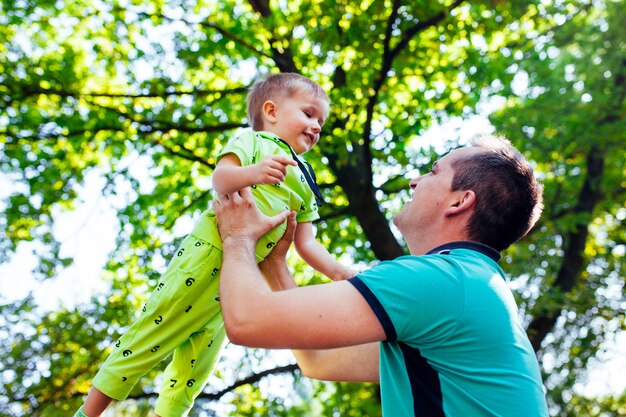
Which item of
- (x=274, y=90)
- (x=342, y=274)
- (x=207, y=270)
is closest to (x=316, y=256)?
(x=342, y=274)

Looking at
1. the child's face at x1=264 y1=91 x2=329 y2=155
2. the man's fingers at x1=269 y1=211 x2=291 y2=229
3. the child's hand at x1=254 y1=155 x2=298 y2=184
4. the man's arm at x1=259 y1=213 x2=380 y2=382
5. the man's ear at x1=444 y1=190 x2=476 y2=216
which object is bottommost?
the man's arm at x1=259 y1=213 x2=380 y2=382

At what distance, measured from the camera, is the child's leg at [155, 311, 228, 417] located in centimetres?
284

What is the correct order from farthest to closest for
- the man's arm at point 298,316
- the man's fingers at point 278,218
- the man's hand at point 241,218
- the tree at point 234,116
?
the tree at point 234,116 → the man's fingers at point 278,218 → the man's hand at point 241,218 → the man's arm at point 298,316

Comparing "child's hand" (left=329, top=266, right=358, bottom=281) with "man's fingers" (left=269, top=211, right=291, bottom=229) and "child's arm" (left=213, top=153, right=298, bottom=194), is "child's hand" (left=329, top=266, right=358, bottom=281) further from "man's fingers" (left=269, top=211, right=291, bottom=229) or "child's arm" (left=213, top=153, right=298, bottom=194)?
"child's arm" (left=213, top=153, right=298, bottom=194)

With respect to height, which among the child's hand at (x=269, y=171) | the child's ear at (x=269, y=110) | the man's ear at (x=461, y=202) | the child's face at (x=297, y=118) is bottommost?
the man's ear at (x=461, y=202)

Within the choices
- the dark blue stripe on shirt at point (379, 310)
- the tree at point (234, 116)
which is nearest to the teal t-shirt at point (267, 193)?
the dark blue stripe on shirt at point (379, 310)

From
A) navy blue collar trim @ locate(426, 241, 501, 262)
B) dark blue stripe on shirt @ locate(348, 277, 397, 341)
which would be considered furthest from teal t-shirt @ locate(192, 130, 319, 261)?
dark blue stripe on shirt @ locate(348, 277, 397, 341)

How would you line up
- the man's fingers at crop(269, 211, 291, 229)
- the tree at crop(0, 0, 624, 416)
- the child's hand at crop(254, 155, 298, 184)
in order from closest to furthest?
the child's hand at crop(254, 155, 298, 184) → the man's fingers at crop(269, 211, 291, 229) → the tree at crop(0, 0, 624, 416)

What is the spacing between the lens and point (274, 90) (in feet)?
10.4

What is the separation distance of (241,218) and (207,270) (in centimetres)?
32

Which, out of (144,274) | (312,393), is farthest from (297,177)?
(312,393)

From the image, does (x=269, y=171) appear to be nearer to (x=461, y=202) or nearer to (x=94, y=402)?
(x=461, y=202)

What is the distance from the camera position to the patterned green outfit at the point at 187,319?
2705 mm

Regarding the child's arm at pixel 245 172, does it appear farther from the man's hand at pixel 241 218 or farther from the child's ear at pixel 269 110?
the child's ear at pixel 269 110
